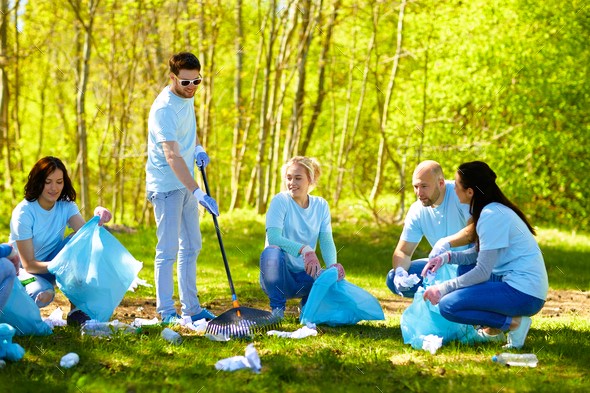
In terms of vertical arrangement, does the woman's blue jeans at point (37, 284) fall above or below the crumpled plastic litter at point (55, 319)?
above

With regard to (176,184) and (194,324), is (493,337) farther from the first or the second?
(176,184)

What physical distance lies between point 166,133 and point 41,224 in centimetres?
100

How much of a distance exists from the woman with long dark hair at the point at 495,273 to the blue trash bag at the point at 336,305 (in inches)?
31.3

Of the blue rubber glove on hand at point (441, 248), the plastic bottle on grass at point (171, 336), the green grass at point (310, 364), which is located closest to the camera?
the green grass at point (310, 364)

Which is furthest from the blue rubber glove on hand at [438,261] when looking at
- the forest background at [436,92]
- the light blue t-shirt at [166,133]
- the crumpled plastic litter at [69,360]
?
the forest background at [436,92]

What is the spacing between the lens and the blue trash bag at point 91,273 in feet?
16.2

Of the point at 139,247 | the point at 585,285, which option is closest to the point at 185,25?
the point at 139,247

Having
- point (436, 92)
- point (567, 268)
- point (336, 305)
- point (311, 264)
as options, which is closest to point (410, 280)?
point (336, 305)

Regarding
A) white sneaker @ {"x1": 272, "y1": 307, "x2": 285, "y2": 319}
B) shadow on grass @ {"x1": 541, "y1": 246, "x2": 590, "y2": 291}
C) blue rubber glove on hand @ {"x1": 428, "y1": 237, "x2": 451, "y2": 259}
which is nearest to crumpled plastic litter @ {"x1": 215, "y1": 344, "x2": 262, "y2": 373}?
white sneaker @ {"x1": 272, "y1": 307, "x2": 285, "y2": 319}

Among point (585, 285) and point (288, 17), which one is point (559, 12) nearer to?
point (288, 17)

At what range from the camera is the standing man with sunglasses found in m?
5.13

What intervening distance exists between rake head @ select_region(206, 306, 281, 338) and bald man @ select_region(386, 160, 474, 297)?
0.91 m

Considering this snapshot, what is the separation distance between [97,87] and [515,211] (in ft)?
50.2

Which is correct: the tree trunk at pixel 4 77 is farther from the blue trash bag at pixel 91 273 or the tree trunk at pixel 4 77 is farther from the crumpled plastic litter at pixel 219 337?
the crumpled plastic litter at pixel 219 337
